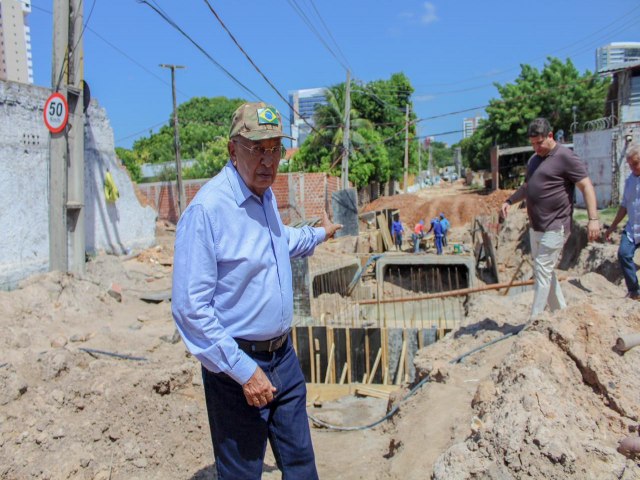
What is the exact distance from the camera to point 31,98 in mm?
9570

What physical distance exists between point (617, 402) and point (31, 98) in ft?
32.5

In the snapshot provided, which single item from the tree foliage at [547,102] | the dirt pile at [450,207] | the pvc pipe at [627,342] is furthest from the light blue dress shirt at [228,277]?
the tree foliage at [547,102]

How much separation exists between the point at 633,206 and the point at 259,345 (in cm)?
444

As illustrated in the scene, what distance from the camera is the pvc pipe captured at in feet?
10.4

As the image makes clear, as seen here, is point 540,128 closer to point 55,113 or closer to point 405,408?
point 405,408

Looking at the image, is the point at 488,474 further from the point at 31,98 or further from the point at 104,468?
the point at 31,98

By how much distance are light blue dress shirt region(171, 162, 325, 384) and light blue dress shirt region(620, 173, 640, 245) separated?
4.23 metres

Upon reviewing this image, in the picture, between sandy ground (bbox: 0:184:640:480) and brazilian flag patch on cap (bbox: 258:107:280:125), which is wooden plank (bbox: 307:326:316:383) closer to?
sandy ground (bbox: 0:184:640:480)

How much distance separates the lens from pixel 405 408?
4723 millimetres

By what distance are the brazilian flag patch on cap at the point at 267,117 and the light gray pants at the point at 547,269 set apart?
10.2ft

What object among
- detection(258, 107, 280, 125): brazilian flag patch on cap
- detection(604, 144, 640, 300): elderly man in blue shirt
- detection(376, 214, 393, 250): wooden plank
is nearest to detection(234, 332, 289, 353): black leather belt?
detection(258, 107, 280, 125): brazilian flag patch on cap

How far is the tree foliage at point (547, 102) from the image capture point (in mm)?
33188

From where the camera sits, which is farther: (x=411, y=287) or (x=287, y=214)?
(x=287, y=214)

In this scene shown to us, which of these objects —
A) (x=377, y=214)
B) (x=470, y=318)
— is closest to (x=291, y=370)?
(x=470, y=318)
